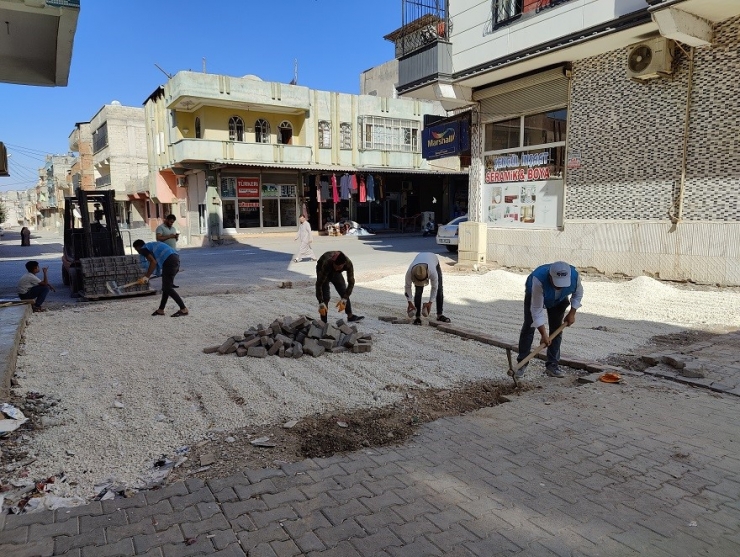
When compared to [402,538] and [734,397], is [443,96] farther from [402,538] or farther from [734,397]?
[402,538]

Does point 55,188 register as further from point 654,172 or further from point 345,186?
point 654,172

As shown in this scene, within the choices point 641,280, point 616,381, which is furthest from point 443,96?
point 616,381

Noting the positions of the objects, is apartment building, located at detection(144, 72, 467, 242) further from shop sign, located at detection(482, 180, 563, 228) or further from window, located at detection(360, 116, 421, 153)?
shop sign, located at detection(482, 180, 563, 228)

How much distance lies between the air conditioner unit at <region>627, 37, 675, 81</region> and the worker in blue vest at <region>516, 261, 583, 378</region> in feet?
22.8

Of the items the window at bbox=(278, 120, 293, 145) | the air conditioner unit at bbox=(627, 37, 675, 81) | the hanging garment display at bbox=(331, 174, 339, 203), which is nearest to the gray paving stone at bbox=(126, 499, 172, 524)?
the air conditioner unit at bbox=(627, 37, 675, 81)

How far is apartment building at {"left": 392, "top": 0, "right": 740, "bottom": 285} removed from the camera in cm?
927

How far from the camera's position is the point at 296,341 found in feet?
20.5

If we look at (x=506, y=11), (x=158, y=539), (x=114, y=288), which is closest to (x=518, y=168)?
(x=506, y=11)

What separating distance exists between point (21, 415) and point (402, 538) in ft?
11.1

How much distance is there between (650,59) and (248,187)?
21.2m

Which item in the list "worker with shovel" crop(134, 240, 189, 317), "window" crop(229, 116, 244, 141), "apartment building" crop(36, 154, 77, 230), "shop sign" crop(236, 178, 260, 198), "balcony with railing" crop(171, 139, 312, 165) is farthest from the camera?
"apartment building" crop(36, 154, 77, 230)

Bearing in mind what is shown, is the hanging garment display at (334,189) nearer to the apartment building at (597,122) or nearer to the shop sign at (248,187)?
the shop sign at (248,187)

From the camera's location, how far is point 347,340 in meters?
6.31

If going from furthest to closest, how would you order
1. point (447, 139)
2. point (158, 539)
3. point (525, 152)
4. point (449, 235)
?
point (449, 235) < point (447, 139) < point (525, 152) < point (158, 539)
